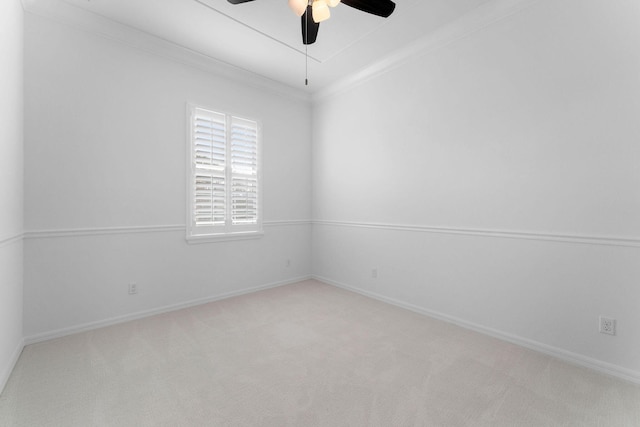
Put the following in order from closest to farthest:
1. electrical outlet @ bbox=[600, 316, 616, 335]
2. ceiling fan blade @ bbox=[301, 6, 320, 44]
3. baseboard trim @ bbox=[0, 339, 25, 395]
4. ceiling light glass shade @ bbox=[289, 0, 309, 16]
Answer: baseboard trim @ bbox=[0, 339, 25, 395], ceiling light glass shade @ bbox=[289, 0, 309, 16], electrical outlet @ bbox=[600, 316, 616, 335], ceiling fan blade @ bbox=[301, 6, 320, 44]

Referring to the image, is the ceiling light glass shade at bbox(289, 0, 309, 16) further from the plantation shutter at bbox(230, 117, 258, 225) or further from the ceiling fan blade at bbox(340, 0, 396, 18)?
the plantation shutter at bbox(230, 117, 258, 225)

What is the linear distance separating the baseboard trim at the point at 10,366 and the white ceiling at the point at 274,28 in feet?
9.92

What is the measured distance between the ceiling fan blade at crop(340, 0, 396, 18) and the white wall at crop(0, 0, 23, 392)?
2.35m

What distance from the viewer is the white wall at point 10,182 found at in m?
1.89

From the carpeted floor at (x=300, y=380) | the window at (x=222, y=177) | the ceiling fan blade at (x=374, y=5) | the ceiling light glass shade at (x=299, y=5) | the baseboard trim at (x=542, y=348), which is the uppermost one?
the ceiling fan blade at (x=374, y=5)

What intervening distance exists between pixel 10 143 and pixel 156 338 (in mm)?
1908

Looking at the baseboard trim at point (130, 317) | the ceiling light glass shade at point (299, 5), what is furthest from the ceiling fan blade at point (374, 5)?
the baseboard trim at point (130, 317)

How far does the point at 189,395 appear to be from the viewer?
1828mm

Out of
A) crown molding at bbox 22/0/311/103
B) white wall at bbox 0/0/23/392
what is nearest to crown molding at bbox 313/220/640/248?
crown molding at bbox 22/0/311/103

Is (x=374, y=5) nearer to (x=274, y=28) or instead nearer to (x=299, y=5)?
(x=299, y=5)

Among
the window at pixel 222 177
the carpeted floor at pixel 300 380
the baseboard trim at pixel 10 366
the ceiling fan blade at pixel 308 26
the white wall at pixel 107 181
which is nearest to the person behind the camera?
the carpeted floor at pixel 300 380

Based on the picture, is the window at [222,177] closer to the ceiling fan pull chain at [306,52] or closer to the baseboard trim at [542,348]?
the ceiling fan pull chain at [306,52]

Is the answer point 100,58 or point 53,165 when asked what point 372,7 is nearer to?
point 100,58

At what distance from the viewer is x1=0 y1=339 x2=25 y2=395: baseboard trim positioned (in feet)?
6.15
